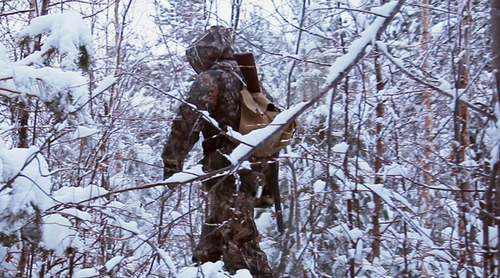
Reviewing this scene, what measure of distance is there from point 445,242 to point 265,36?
2637 millimetres

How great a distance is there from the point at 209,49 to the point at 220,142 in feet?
1.98

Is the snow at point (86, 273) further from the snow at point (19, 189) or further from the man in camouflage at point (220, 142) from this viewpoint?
the man in camouflage at point (220, 142)

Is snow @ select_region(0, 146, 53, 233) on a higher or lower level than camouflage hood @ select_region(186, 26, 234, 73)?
lower

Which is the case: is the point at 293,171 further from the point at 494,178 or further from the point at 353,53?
the point at 494,178

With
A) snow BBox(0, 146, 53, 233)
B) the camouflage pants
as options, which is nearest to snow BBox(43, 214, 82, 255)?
snow BBox(0, 146, 53, 233)

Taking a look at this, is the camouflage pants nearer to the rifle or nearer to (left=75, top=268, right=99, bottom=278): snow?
the rifle

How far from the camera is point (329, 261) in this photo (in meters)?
3.79

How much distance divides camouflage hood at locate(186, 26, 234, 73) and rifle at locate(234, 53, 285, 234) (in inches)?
4.5

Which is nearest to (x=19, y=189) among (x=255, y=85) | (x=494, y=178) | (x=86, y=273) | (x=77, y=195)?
(x=77, y=195)

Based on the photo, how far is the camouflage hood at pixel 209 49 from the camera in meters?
3.38

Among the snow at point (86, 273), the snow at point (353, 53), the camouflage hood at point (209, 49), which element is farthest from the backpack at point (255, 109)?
the snow at point (353, 53)

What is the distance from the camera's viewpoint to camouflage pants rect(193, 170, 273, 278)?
3275 mm

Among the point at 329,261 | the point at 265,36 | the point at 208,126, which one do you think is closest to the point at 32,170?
the point at 208,126

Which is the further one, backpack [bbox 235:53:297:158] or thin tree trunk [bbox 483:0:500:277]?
backpack [bbox 235:53:297:158]
